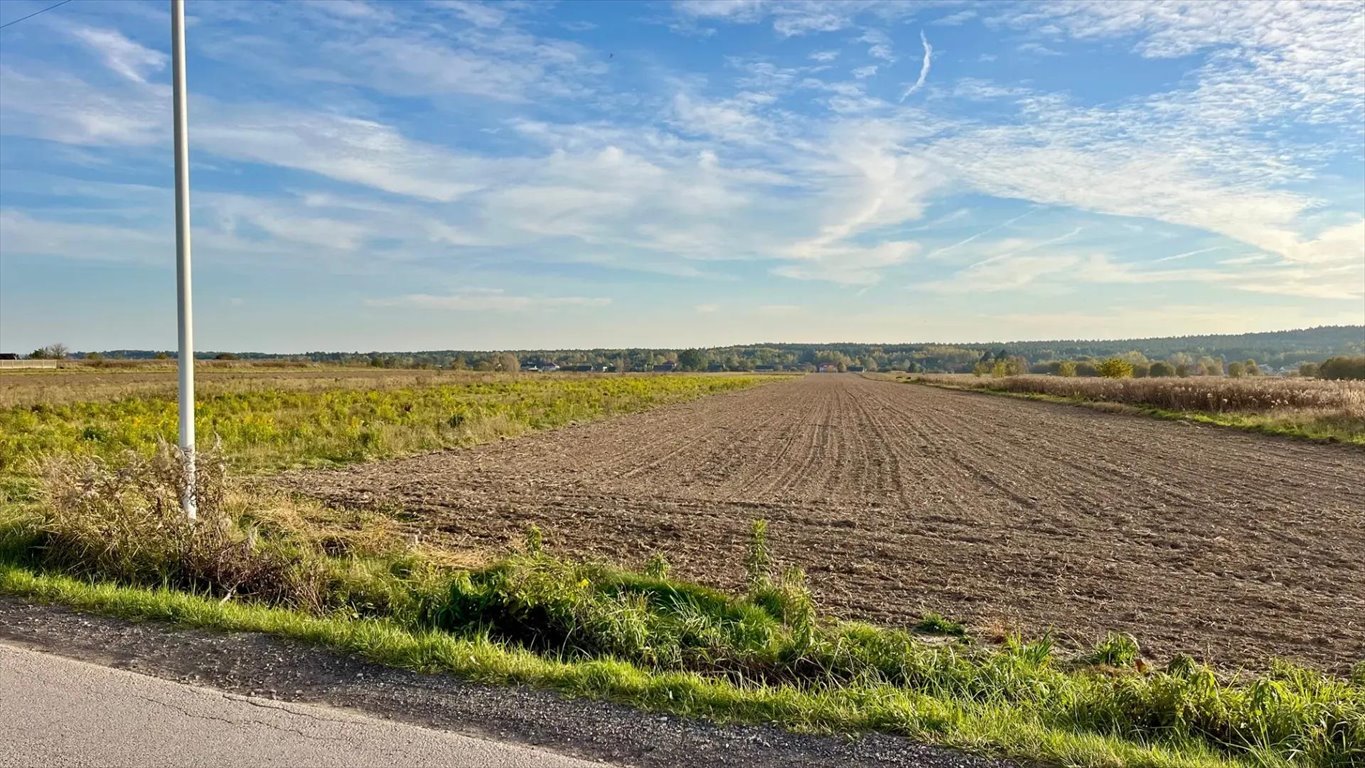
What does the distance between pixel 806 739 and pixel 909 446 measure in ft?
73.0

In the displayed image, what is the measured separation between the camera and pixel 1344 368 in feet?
256

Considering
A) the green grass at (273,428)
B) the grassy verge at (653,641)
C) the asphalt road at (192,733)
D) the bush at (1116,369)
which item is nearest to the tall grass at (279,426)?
the green grass at (273,428)

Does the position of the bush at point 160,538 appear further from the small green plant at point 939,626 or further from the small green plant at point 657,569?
the small green plant at point 939,626

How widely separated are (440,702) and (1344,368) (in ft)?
322

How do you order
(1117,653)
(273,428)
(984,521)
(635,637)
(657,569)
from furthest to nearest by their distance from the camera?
(273,428) → (984,521) → (657,569) → (1117,653) → (635,637)

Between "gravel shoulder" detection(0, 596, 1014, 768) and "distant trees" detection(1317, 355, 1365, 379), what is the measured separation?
92.4 meters

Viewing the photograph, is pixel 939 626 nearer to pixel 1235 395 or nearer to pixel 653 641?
pixel 653 641

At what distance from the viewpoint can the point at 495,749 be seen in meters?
3.98

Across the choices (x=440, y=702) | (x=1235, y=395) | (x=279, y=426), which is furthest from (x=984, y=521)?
(x=1235, y=395)

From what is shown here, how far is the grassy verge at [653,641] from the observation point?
14.5 feet

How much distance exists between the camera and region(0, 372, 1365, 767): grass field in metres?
4.44

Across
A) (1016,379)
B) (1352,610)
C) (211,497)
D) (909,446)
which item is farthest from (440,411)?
(1016,379)

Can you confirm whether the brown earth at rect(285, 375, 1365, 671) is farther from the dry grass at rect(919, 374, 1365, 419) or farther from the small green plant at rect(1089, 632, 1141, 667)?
the dry grass at rect(919, 374, 1365, 419)

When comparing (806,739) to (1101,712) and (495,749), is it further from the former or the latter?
(1101,712)
